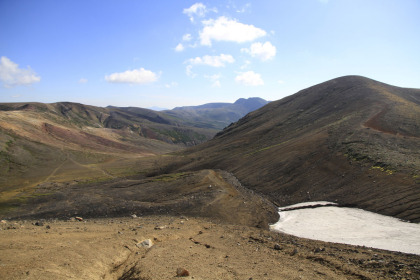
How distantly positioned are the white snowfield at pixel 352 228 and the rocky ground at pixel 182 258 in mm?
2774

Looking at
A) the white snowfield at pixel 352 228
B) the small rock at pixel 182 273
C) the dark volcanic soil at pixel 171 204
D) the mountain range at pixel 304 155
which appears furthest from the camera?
the mountain range at pixel 304 155

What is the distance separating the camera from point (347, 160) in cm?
4044

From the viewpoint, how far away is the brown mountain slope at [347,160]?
30.4 metres

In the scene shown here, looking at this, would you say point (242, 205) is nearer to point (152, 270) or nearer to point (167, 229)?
point (167, 229)

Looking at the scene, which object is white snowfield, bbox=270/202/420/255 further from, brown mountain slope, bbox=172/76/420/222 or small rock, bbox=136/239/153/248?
small rock, bbox=136/239/153/248

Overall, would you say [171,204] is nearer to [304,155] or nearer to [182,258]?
[182,258]

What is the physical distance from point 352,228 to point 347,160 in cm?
1742

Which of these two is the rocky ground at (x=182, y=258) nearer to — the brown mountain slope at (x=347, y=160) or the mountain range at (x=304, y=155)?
the mountain range at (x=304, y=155)

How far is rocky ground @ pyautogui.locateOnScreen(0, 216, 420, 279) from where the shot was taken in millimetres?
13875

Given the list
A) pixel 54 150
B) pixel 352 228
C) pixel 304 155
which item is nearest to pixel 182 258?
pixel 352 228

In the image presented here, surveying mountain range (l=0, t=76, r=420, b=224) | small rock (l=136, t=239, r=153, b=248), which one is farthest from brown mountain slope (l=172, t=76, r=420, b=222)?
small rock (l=136, t=239, r=153, b=248)

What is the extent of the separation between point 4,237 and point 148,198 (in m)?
25.3

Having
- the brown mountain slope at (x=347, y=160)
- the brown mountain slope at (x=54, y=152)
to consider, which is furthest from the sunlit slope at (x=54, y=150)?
the brown mountain slope at (x=347, y=160)

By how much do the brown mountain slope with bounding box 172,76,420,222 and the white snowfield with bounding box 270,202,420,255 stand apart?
188 centimetres
